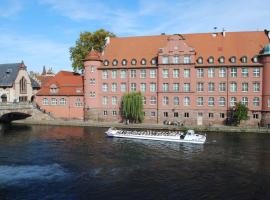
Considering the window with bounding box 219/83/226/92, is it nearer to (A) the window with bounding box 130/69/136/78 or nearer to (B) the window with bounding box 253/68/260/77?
(B) the window with bounding box 253/68/260/77

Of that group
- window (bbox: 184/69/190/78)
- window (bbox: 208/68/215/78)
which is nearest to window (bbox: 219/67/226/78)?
window (bbox: 208/68/215/78)

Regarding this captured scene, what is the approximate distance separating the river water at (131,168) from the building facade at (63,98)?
20.6 m

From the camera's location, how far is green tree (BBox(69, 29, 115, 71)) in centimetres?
9056

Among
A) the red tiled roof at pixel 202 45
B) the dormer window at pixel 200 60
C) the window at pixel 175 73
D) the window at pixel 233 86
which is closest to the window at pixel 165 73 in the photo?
the window at pixel 175 73

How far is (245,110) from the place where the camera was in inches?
2739

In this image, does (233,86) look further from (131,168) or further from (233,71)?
(131,168)

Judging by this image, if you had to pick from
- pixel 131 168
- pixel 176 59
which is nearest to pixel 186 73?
pixel 176 59

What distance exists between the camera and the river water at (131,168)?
32.9 m

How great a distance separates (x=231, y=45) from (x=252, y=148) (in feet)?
94.4

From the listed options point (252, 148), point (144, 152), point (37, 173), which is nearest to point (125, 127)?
point (144, 152)

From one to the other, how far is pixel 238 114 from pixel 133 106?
68.0 feet

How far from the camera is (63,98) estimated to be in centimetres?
8281

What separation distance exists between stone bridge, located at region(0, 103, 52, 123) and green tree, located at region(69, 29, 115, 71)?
1726 cm

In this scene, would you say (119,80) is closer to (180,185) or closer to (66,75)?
(66,75)
